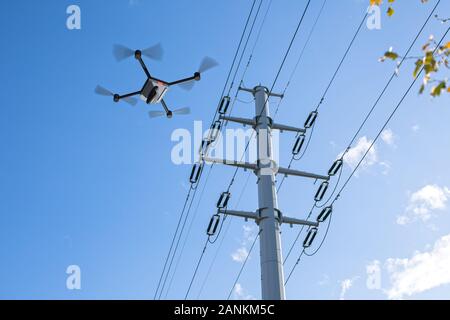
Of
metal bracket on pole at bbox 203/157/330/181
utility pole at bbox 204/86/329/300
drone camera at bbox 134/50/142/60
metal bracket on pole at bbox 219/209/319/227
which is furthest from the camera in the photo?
metal bracket on pole at bbox 203/157/330/181

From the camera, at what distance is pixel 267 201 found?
1525 centimetres

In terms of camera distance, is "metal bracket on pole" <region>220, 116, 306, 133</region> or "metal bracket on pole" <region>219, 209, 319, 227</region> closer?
"metal bracket on pole" <region>219, 209, 319, 227</region>

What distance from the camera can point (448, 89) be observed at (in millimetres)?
4723

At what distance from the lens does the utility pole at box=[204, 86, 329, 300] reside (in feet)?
44.9

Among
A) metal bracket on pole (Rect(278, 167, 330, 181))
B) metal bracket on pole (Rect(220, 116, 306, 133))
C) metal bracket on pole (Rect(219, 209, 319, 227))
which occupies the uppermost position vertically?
metal bracket on pole (Rect(220, 116, 306, 133))

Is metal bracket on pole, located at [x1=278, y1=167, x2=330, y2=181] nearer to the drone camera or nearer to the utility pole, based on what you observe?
the utility pole

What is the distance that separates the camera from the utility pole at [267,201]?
13688mm

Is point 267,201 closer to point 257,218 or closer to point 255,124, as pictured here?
point 257,218

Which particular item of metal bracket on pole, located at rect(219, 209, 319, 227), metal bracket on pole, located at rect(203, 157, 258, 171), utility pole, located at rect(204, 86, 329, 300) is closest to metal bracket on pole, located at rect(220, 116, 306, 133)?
utility pole, located at rect(204, 86, 329, 300)

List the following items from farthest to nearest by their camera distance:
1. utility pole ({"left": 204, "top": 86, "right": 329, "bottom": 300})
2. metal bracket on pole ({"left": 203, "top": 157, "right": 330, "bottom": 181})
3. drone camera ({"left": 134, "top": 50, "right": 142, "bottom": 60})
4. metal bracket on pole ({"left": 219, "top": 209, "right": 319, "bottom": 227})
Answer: metal bracket on pole ({"left": 203, "top": 157, "right": 330, "bottom": 181}), drone camera ({"left": 134, "top": 50, "right": 142, "bottom": 60}), metal bracket on pole ({"left": 219, "top": 209, "right": 319, "bottom": 227}), utility pole ({"left": 204, "top": 86, "right": 329, "bottom": 300})
